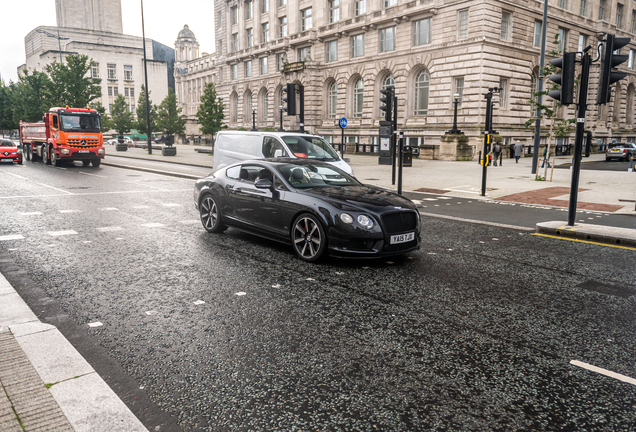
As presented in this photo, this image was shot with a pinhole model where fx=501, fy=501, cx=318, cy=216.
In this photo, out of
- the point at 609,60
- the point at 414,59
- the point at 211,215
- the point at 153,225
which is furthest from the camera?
the point at 414,59

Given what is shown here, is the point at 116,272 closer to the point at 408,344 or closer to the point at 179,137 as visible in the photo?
the point at 408,344

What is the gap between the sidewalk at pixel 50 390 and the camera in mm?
2855

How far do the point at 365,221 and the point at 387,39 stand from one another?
1675 inches

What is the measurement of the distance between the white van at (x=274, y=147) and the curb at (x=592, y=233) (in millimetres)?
5819

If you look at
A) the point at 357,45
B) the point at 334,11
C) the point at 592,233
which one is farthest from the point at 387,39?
the point at 592,233

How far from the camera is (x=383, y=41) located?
1801 inches

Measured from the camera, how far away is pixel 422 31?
42.2 metres

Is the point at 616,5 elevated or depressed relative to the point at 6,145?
elevated

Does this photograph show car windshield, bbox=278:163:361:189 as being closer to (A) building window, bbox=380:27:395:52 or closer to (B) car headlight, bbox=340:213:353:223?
(B) car headlight, bbox=340:213:353:223

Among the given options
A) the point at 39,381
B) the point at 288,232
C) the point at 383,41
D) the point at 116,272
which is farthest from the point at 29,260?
the point at 383,41

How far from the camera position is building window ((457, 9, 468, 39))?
127 feet

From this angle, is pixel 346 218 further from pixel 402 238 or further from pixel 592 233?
pixel 592 233

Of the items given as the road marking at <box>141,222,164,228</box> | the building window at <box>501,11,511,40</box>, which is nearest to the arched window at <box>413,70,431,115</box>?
the building window at <box>501,11,511,40</box>

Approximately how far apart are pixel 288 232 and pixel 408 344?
11.2 ft
